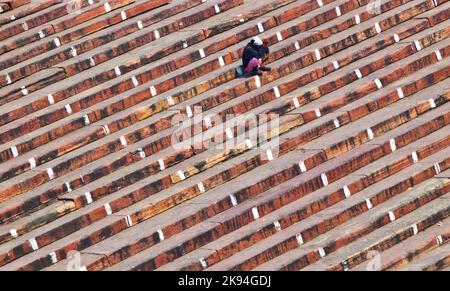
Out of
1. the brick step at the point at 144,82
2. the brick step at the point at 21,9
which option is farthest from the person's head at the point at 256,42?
the brick step at the point at 21,9

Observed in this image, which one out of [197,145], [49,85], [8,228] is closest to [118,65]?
[49,85]

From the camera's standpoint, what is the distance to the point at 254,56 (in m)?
18.4

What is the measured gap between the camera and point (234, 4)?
2033 cm

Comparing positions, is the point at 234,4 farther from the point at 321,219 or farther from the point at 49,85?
the point at 321,219

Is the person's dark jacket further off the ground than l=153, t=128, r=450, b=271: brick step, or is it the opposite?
the person's dark jacket

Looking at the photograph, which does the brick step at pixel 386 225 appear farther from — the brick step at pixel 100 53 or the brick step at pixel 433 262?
the brick step at pixel 100 53

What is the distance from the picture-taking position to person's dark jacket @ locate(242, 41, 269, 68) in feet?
60.3

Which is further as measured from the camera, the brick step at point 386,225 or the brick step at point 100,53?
the brick step at point 100,53

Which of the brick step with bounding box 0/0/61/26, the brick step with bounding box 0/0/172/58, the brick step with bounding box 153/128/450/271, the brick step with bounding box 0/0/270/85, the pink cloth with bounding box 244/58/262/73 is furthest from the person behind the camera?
the brick step with bounding box 0/0/61/26

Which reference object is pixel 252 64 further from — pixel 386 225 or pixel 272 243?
pixel 272 243

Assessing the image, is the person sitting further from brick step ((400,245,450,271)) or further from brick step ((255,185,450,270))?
brick step ((400,245,450,271))

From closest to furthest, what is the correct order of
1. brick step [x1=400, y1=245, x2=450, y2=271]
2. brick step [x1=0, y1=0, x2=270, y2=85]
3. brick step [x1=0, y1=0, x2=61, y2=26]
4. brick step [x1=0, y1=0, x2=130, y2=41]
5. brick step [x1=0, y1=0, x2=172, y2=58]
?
1. brick step [x1=400, y1=245, x2=450, y2=271]
2. brick step [x1=0, y1=0, x2=270, y2=85]
3. brick step [x1=0, y1=0, x2=172, y2=58]
4. brick step [x1=0, y1=0, x2=130, y2=41]
5. brick step [x1=0, y1=0, x2=61, y2=26]

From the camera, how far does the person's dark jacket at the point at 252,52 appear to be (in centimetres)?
1839

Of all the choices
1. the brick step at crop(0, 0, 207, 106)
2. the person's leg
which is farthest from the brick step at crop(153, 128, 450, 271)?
the brick step at crop(0, 0, 207, 106)
